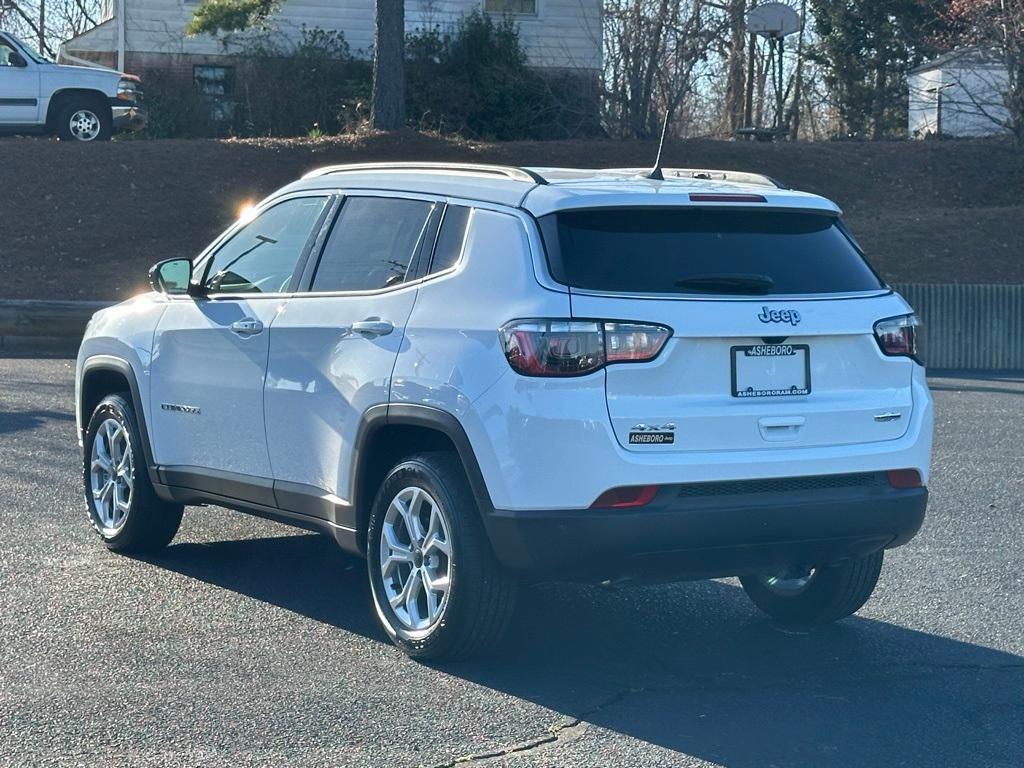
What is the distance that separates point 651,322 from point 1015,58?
64.9 feet

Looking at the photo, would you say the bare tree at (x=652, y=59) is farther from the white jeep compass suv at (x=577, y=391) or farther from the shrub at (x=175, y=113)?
the white jeep compass suv at (x=577, y=391)

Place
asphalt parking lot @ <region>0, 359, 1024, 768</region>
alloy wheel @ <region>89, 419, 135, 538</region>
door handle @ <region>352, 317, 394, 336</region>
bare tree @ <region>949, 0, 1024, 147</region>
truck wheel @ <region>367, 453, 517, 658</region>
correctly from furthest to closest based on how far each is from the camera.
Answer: bare tree @ <region>949, 0, 1024, 147</region>, alloy wheel @ <region>89, 419, 135, 538</region>, door handle @ <region>352, 317, 394, 336</region>, truck wheel @ <region>367, 453, 517, 658</region>, asphalt parking lot @ <region>0, 359, 1024, 768</region>

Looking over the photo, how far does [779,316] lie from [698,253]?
1.21 feet

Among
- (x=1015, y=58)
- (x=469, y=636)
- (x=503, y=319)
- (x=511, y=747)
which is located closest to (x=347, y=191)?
(x=503, y=319)

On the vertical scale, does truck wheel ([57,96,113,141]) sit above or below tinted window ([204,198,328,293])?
above

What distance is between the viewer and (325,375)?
19.6ft

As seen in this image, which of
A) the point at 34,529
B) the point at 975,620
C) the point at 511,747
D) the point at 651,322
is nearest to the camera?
the point at 511,747

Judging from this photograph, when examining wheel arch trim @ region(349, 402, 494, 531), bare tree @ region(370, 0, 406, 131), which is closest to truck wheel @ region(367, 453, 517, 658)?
wheel arch trim @ region(349, 402, 494, 531)

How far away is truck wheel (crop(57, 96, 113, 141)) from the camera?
2391 cm

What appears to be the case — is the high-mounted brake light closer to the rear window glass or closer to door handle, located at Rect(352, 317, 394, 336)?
the rear window glass

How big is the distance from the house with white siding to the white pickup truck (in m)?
6.73

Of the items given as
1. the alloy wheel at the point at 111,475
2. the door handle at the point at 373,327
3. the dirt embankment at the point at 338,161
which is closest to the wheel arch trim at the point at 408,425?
the door handle at the point at 373,327

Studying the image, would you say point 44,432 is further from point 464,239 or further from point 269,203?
point 464,239

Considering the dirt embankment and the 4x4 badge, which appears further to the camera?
the dirt embankment
